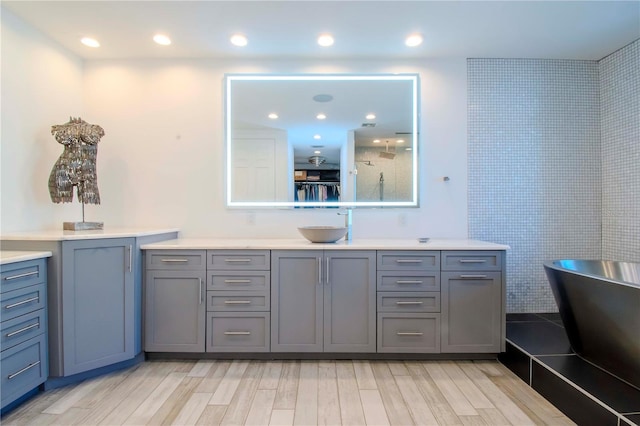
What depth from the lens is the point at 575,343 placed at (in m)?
2.01

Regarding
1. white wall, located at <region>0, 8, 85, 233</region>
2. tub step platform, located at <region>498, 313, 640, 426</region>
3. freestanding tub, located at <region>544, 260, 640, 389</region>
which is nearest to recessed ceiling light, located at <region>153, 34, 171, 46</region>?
white wall, located at <region>0, 8, 85, 233</region>

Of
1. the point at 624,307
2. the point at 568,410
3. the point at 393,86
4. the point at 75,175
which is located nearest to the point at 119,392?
the point at 75,175

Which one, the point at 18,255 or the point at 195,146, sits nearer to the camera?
the point at 18,255

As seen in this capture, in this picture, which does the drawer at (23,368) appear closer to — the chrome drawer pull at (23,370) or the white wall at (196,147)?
the chrome drawer pull at (23,370)

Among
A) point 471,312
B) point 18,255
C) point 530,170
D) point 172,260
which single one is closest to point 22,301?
point 18,255

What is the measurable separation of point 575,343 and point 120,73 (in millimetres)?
4279

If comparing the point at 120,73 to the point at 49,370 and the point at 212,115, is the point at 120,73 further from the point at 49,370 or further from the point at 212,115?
the point at 49,370

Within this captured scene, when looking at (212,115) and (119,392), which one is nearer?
(119,392)

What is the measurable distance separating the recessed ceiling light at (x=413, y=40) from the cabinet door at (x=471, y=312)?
1919 millimetres

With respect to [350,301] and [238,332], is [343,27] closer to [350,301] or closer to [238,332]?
[350,301]

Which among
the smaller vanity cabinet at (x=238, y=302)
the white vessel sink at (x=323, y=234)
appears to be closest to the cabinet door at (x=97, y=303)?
the smaller vanity cabinet at (x=238, y=302)

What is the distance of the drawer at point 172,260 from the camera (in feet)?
7.59

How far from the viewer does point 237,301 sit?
2.31 metres

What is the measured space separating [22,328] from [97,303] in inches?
14.8
